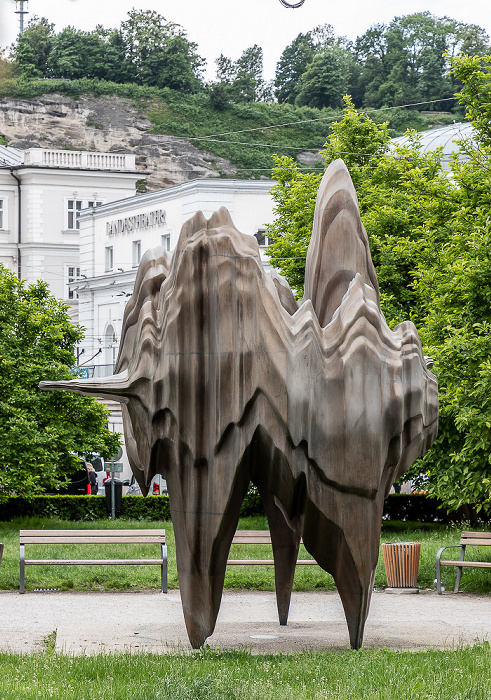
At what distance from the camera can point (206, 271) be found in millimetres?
8648

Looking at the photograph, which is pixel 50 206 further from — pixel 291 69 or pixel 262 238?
pixel 291 69

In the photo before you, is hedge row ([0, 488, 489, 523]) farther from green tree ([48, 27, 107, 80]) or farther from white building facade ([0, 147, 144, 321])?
green tree ([48, 27, 107, 80])

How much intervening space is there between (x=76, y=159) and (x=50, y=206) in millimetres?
3000

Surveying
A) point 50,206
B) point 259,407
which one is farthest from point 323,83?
point 259,407

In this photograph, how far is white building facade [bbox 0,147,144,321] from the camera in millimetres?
52406

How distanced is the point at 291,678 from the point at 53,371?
16617mm

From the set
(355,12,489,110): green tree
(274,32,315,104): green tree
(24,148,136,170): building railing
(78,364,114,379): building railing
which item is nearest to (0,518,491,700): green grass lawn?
(78,364,114,379): building railing

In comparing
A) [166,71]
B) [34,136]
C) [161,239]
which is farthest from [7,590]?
[166,71]

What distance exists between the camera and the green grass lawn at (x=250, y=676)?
22.4 feet

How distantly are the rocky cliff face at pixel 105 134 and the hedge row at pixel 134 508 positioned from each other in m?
54.6

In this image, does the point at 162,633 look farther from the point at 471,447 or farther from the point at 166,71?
the point at 166,71

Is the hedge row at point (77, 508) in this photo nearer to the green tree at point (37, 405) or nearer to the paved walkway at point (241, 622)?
the green tree at point (37, 405)

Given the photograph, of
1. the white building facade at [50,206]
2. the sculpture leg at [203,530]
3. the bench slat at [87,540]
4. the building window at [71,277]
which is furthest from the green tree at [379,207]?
the white building facade at [50,206]

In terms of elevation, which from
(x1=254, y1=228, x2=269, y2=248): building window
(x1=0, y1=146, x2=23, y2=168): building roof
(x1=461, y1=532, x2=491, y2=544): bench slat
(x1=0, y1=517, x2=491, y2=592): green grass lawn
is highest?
(x1=0, y1=146, x2=23, y2=168): building roof
